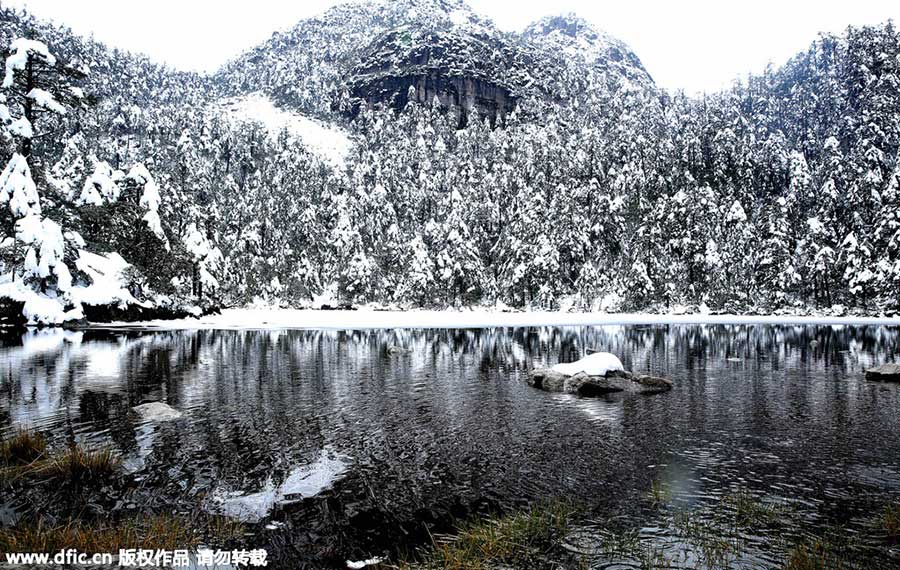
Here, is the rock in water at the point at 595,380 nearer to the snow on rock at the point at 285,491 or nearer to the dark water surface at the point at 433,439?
the dark water surface at the point at 433,439

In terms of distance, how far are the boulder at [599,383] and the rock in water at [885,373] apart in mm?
7853

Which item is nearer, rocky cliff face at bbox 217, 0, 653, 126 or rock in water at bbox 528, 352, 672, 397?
rock in water at bbox 528, 352, 672, 397

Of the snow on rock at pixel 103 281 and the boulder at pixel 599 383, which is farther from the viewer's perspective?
the snow on rock at pixel 103 281

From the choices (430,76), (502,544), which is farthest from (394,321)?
(430,76)

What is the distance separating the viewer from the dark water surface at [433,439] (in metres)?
8.68

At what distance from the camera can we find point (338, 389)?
19.5m

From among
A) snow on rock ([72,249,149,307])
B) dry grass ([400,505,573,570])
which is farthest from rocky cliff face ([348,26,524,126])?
dry grass ([400,505,573,570])

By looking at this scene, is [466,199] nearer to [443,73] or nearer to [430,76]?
[443,73]

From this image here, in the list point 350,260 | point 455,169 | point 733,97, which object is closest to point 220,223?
point 350,260

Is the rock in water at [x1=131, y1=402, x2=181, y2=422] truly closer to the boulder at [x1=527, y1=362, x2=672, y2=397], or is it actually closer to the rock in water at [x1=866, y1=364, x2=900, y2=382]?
the boulder at [x1=527, y1=362, x2=672, y2=397]

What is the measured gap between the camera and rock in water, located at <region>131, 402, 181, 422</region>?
14.4 meters

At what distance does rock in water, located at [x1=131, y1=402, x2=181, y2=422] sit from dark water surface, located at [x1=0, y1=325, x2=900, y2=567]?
1.02ft

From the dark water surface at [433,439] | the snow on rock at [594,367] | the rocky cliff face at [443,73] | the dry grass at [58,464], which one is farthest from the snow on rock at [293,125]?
the dry grass at [58,464]

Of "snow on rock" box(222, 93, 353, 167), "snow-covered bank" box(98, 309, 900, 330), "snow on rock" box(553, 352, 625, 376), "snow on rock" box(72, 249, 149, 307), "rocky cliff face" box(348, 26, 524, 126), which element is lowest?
"snow-covered bank" box(98, 309, 900, 330)
